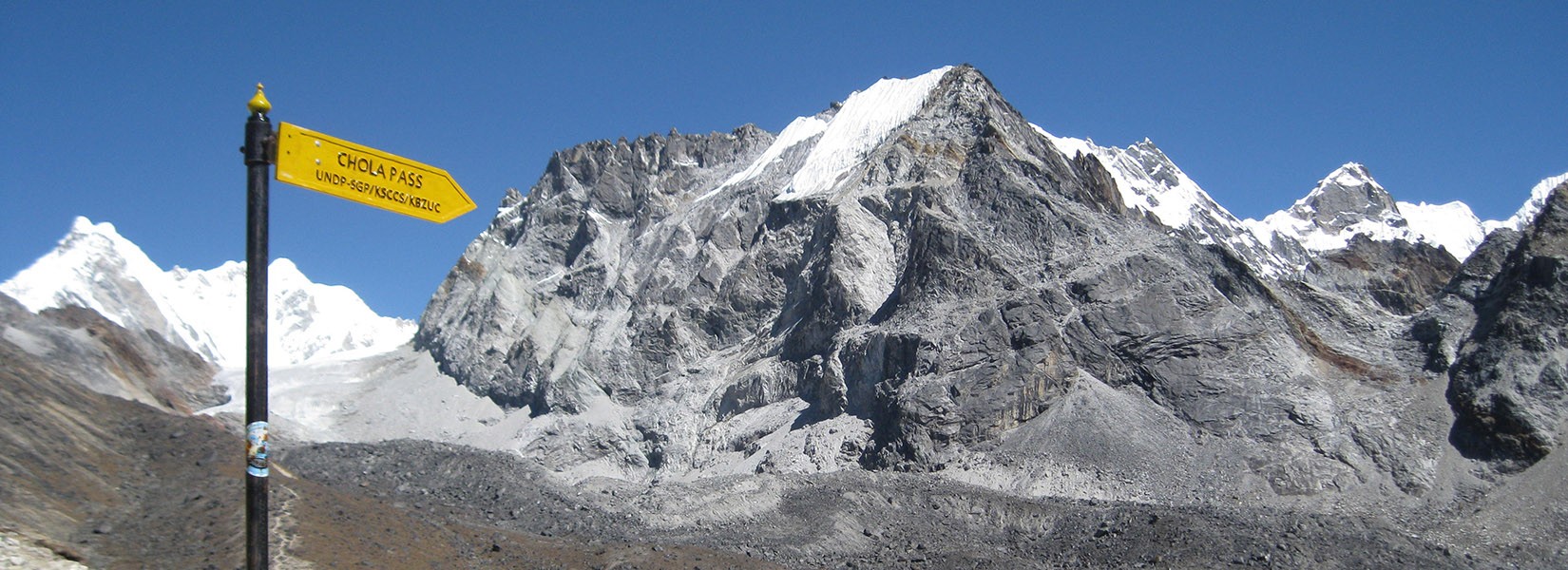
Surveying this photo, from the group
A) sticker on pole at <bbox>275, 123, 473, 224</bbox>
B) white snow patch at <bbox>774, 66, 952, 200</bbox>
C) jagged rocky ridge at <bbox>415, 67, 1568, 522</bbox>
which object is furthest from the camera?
white snow patch at <bbox>774, 66, 952, 200</bbox>

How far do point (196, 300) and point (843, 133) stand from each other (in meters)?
87.2

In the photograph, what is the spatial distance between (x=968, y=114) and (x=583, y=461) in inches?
1426

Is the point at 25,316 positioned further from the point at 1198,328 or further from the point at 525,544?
the point at 1198,328

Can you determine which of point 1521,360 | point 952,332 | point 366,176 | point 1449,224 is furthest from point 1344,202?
point 366,176

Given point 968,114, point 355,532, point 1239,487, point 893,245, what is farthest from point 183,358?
point 1239,487

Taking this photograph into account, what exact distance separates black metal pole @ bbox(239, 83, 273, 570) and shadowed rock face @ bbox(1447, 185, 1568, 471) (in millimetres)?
62323

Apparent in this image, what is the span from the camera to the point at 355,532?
3591cm

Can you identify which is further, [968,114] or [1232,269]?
[968,114]

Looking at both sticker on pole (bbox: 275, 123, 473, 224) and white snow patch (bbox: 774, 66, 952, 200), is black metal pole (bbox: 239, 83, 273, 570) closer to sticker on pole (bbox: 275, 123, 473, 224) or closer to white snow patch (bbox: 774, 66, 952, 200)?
sticker on pole (bbox: 275, 123, 473, 224)

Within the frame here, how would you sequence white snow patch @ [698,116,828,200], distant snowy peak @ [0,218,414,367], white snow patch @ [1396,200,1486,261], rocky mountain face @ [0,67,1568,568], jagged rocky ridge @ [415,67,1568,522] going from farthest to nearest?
white snow patch @ [1396,200,1486,261] < distant snowy peak @ [0,218,414,367] < white snow patch @ [698,116,828,200] < jagged rocky ridge @ [415,67,1568,522] < rocky mountain face @ [0,67,1568,568]

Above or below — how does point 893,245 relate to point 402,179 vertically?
above

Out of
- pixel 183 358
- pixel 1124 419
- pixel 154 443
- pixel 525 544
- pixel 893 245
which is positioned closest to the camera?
pixel 154 443

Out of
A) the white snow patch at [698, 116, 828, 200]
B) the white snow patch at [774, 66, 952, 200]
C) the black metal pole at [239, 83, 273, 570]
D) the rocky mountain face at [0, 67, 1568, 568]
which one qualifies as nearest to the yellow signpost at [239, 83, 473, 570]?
the black metal pole at [239, 83, 273, 570]

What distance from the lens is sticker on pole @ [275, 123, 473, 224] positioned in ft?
26.2
